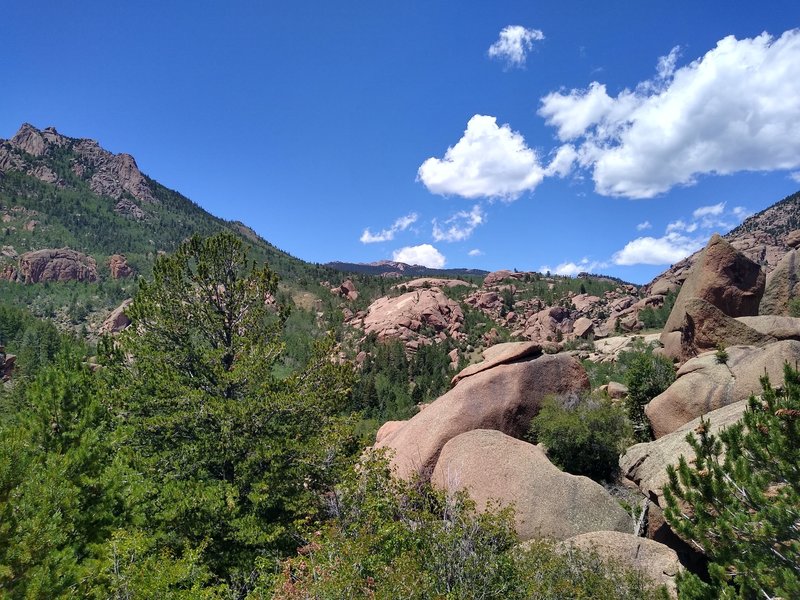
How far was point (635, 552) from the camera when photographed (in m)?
12.0

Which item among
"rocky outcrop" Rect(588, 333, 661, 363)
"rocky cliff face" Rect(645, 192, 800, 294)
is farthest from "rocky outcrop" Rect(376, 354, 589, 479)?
"rocky cliff face" Rect(645, 192, 800, 294)

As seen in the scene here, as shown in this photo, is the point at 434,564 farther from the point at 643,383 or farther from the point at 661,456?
the point at 643,383

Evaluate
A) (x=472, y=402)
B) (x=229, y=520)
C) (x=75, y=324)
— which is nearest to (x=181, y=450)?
Answer: (x=229, y=520)

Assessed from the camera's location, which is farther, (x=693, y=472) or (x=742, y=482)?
(x=693, y=472)

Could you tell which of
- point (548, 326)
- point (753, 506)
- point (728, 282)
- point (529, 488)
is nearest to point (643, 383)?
point (728, 282)

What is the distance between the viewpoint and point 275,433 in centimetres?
1639

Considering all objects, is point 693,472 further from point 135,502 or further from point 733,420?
point 135,502

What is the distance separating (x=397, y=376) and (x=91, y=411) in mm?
84369

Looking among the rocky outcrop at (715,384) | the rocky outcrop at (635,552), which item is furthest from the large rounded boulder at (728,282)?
the rocky outcrop at (635,552)

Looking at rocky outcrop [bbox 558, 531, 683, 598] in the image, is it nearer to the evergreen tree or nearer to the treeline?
the treeline

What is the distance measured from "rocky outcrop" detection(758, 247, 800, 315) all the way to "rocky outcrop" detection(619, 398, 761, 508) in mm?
30639

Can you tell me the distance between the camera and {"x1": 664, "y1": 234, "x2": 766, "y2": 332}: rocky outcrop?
32.1 metres

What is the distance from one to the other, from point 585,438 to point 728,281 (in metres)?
21.0

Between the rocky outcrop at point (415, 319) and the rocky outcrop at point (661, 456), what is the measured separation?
9433cm
